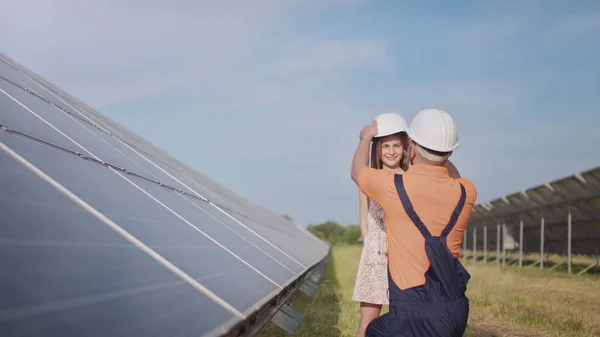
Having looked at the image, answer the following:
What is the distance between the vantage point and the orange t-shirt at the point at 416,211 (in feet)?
11.3

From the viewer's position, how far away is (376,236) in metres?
5.02

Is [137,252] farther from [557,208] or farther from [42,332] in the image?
[557,208]

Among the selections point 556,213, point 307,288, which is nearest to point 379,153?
point 307,288

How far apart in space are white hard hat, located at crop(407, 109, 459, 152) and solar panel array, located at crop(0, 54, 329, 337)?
1.26 meters

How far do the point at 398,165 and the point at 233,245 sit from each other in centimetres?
144

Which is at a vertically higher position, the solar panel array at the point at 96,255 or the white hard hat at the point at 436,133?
the white hard hat at the point at 436,133

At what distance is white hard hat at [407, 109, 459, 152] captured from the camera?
354 cm

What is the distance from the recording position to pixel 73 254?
236 centimetres

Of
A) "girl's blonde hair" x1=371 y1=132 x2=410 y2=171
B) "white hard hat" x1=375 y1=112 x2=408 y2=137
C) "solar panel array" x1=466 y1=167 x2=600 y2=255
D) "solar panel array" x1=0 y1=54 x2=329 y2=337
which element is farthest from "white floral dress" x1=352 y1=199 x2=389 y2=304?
"solar panel array" x1=466 y1=167 x2=600 y2=255

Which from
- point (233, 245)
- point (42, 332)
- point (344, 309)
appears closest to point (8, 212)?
point (42, 332)

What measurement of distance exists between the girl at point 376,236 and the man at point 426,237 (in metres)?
1.04

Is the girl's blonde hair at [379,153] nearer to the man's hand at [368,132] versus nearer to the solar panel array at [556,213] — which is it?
the man's hand at [368,132]

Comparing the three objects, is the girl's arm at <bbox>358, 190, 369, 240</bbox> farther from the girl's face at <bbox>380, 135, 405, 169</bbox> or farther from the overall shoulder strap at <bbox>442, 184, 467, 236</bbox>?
the overall shoulder strap at <bbox>442, 184, 467, 236</bbox>

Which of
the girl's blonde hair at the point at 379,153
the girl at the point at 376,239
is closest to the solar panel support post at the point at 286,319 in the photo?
the girl at the point at 376,239
